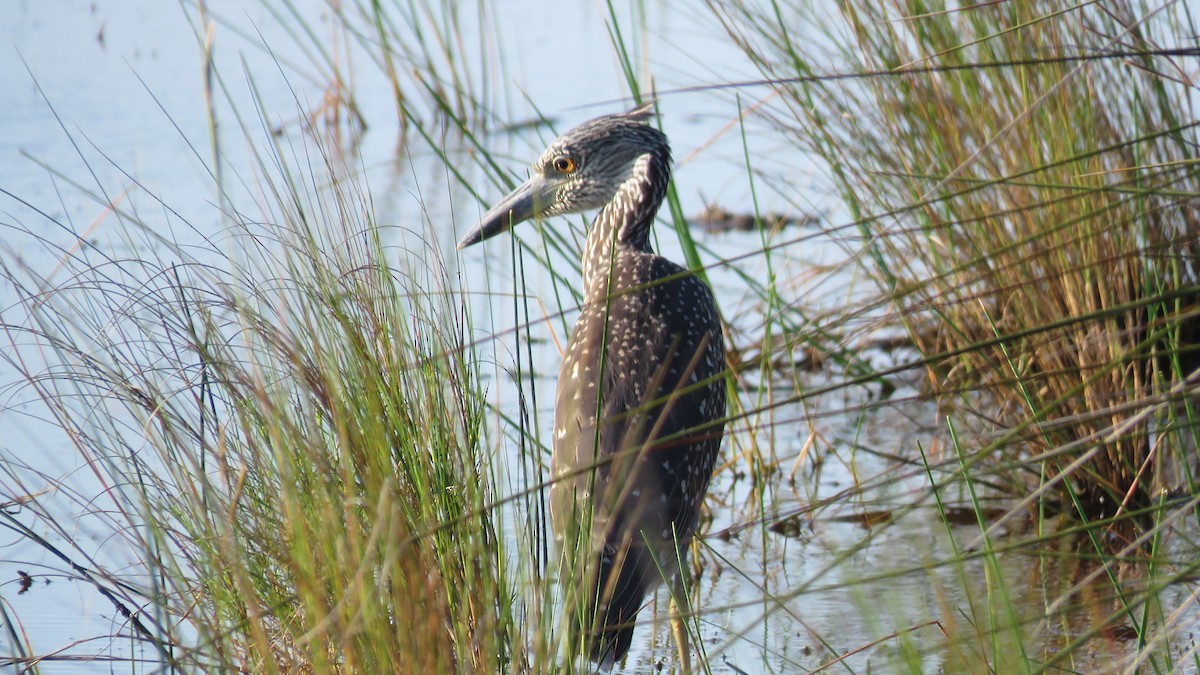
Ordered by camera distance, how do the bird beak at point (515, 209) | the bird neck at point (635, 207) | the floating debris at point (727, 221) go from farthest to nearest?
the floating debris at point (727, 221) < the bird neck at point (635, 207) < the bird beak at point (515, 209)

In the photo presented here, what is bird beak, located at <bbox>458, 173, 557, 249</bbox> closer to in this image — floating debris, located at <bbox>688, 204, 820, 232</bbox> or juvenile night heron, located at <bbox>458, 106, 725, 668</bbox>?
juvenile night heron, located at <bbox>458, 106, 725, 668</bbox>

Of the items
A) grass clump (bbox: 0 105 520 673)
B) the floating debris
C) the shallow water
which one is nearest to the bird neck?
the shallow water

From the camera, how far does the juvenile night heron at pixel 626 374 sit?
11.8 feet

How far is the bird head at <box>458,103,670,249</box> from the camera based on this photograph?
4898 millimetres

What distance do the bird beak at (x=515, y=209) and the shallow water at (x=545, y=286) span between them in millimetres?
129

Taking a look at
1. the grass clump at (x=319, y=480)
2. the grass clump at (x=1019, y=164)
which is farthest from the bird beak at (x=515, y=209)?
the grass clump at (x=319, y=480)

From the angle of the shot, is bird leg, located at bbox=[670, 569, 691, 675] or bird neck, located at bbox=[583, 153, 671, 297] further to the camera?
bird neck, located at bbox=[583, 153, 671, 297]

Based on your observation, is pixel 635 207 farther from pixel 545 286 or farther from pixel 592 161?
pixel 545 286

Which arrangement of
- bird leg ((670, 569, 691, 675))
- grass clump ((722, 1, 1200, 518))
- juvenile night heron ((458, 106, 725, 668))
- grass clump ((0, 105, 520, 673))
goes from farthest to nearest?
1. grass clump ((722, 1, 1200, 518))
2. juvenile night heron ((458, 106, 725, 668))
3. bird leg ((670, 569, 691, 675))
4. grass clump ((0, 105, 520, 673))

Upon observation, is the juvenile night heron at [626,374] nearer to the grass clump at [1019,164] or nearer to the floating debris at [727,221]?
the grass clump at [1019,164]

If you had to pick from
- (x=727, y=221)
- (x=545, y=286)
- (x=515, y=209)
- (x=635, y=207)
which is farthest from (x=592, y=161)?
(x=727, y=221)

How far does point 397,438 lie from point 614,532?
1.01 meters

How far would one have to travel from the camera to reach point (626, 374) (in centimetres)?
410

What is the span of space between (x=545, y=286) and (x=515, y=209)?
49.4 inches
